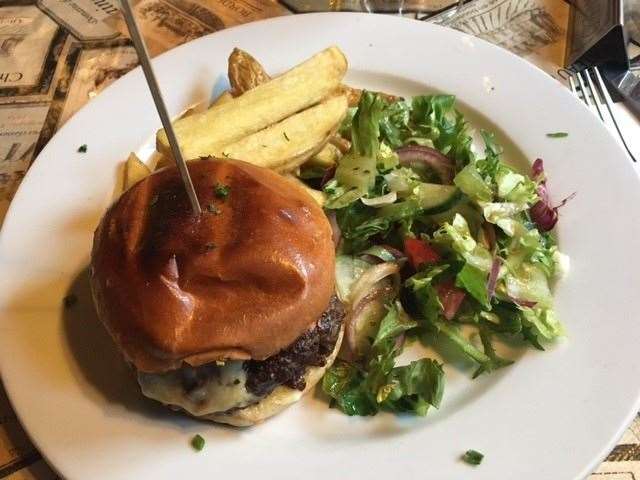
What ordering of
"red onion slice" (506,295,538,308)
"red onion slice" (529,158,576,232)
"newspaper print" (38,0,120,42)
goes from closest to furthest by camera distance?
"red onion slice" (506,295,538,308), "red onion slice" (529,158,576,232), "newspaper print" (38,0,120,42)

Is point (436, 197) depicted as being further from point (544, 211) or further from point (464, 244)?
point (544, 211)

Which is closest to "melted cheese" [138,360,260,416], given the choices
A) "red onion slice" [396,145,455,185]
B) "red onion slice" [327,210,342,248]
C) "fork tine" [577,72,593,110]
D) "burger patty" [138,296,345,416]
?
"burger patty" [138,296,345,416]

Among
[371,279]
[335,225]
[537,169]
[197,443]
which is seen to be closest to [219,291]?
[197,443]

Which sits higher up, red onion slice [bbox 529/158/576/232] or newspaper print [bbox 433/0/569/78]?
newspaper print [bbox 433/0/569/78]

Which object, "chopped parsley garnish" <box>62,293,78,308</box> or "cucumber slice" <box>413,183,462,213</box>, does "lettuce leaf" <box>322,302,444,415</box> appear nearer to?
"cucumber slice" <box>413,183,462,213</box>

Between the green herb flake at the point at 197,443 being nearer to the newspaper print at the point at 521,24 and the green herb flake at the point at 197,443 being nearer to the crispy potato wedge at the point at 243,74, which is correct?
the crispy potato wedge at the point at 243,74

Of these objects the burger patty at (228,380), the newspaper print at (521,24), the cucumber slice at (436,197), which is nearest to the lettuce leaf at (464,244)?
the cucumber slice at (436,197)
